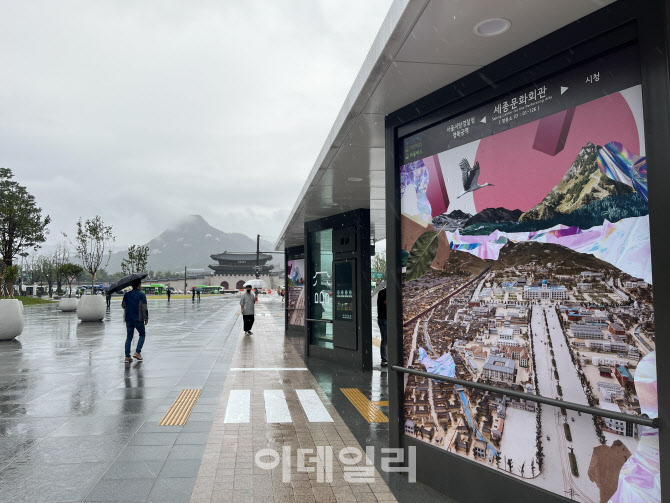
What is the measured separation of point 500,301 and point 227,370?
762cm

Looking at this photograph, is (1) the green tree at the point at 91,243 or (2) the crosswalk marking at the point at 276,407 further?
(1) the green tree at the point at 91,243

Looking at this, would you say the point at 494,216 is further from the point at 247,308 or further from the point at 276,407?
the point at 247,308

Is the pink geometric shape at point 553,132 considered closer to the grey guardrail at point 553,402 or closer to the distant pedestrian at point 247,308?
the grey guardrail at point 553,402

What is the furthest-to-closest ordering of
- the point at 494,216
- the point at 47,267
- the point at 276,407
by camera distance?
the point at 47,267 → the point at 276,407 → the point at 494,216

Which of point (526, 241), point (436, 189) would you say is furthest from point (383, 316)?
point (526, 241)

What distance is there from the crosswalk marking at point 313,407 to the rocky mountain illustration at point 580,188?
4.13 metres

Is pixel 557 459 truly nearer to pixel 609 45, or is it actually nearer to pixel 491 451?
pixel 491 451

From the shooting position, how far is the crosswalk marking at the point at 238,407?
652 cm

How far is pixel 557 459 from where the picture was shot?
340 centimetres

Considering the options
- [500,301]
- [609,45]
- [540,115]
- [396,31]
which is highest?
[396,31]

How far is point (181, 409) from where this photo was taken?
7051 mm

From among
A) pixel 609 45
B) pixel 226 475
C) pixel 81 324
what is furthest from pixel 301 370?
pixel 81 324

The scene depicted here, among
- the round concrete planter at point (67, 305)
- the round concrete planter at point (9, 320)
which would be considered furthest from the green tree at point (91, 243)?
the round concrete planter at point (9, 320)

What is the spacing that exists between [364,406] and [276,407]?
4.13 feet
